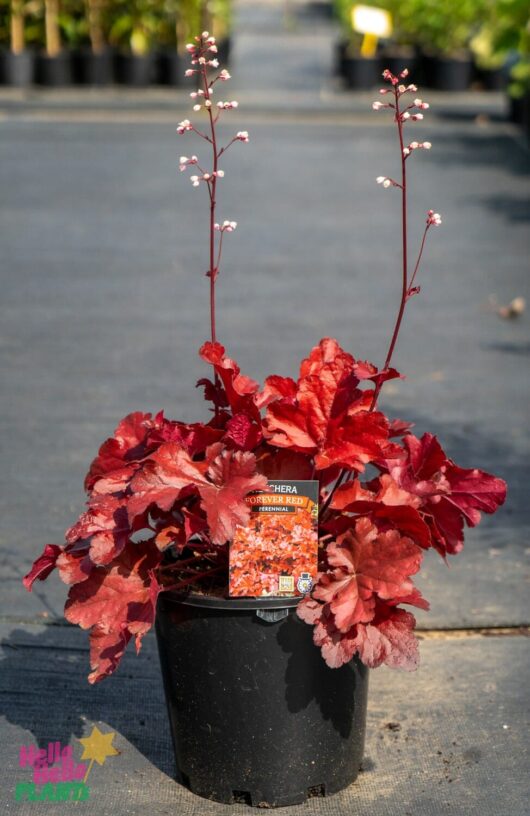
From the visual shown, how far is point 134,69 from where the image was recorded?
1789 cm

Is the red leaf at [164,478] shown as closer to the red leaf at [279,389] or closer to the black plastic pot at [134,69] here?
the red leaf at [279,389]

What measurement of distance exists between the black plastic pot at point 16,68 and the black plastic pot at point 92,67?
0.67 meters

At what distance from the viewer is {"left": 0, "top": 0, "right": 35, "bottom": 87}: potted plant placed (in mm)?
17391

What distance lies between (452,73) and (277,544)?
16600mm

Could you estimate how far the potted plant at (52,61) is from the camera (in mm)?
17578

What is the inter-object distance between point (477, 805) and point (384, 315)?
4.80m

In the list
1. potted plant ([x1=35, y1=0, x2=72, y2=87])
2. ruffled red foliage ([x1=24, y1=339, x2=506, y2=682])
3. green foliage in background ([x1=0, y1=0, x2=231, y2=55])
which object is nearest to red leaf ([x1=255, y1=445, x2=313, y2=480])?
ruffled red foliage ([x1=24, y1=339, x2=506, y2=682])

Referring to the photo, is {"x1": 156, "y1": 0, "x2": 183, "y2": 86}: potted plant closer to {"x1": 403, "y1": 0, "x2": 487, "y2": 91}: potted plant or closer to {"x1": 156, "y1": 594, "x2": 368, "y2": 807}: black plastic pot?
{"x1": 403, "y1": 0, "x2": 487, "y2": 91}: potted plant

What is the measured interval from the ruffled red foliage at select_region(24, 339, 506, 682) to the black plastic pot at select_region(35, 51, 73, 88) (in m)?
15.8

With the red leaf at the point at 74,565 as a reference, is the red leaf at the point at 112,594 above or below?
below

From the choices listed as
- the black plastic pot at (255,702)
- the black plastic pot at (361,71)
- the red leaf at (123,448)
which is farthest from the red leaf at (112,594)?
the black plastic pot at (361,71)

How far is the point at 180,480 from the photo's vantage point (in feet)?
8.52

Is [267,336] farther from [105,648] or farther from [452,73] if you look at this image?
[452,73]

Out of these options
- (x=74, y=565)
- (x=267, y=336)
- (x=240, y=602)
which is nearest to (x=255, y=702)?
(x=240, y=602)
